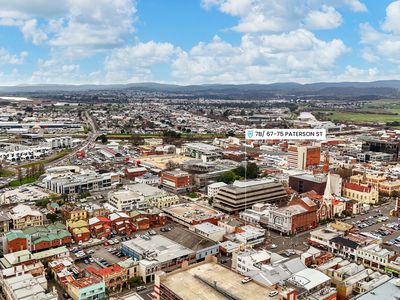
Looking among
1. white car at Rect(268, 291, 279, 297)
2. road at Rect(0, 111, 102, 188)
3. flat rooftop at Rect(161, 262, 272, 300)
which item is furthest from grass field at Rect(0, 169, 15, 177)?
white car at Rect(268, 291, 279, 297)

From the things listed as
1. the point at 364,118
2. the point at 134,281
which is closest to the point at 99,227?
the point at 134,281

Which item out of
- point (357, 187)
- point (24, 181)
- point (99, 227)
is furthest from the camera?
point (24, 181)

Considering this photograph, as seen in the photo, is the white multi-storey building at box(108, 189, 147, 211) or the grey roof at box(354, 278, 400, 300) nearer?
the grey roof at box(354, 278, 400, 300)

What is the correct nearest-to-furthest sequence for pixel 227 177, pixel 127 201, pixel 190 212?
pixel 190 212
pixel 127 201
pixel 227 177

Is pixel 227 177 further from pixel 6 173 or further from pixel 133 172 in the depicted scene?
pixel 6 173

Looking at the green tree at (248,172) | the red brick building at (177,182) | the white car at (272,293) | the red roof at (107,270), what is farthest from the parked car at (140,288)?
the green tree at (248,172)

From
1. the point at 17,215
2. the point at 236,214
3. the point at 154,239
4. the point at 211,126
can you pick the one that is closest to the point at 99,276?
the point at 154,239

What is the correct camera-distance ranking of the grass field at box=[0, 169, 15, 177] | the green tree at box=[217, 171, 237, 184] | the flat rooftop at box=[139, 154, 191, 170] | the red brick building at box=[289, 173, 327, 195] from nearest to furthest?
the red brick building at box=[289, 173, 327, 195], the green tree at box=[217, 171, 237, 184], the grass field at box=[0, 169, 15, 177], the flat rooftop at box=[139, 154, 191, 170]

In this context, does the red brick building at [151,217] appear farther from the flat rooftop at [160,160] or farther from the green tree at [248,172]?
the flat rooftop at [160,160]

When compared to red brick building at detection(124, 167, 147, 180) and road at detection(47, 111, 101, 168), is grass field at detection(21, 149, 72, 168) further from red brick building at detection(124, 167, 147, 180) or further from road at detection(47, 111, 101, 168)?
red brick building at detection(124, 167, 147, 180)
